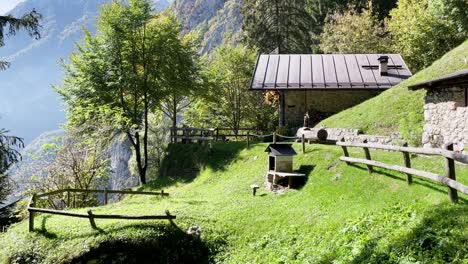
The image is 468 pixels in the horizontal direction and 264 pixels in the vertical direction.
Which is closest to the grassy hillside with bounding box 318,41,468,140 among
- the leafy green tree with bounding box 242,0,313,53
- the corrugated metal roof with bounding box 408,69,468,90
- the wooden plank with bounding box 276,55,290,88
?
the corrugated metal roof with bounding box 408,69,468,90

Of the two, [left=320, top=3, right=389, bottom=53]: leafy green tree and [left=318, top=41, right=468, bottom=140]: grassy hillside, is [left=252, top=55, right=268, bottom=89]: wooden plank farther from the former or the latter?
[left=320, top=3, right=389, bottom=53]: leafy green tree

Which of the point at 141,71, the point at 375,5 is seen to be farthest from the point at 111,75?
the point at 375,5

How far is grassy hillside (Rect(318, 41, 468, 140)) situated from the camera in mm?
21594

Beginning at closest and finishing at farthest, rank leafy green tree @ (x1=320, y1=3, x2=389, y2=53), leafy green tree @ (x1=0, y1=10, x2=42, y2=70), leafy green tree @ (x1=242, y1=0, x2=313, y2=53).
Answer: leafy green tree @ (x1=0, y1=10, x2=42, y2=70), leafy green tree @ (x1=320, y1=3, x2=389, y2=53), leafy green tree @ (x1=242, y1=0, x2=313, y2=53)

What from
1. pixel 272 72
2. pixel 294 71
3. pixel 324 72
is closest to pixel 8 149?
pixel 272 72

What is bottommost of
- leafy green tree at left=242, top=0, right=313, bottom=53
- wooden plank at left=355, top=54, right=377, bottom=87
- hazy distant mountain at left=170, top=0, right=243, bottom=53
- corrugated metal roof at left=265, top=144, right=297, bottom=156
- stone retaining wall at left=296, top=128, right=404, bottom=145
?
corrugated metal roof at left=265, top=144, right=297, bottom=156

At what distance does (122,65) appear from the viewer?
2608 centimetres

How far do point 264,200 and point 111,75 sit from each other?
605 inches

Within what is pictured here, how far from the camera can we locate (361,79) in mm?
28750

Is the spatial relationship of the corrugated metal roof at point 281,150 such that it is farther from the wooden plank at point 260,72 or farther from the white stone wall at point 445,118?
the wooden plank at point 260,72

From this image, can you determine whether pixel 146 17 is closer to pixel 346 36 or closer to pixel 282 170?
pixel 282 170

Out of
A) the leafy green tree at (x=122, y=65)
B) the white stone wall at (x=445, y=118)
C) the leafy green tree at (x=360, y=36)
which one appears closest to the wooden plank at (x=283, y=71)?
the leafy green tree at (x=122, y=65)

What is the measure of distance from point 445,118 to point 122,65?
19.1 metres

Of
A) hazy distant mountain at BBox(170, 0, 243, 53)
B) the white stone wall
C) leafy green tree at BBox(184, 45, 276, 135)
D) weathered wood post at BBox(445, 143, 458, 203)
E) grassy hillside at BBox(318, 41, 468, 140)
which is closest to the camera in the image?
weathered wood post at BBox(445, 143, 458, 203)
